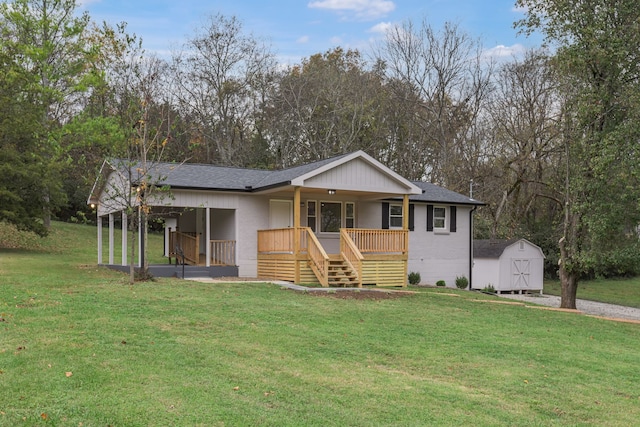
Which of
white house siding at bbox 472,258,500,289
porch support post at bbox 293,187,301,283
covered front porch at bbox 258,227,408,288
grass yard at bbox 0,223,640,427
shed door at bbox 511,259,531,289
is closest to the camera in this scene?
grass yard at bbox 0,223,640,427

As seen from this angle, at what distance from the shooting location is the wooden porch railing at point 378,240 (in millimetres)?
17703

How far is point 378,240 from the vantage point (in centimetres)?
1798

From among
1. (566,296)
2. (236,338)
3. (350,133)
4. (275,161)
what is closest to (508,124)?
(350,133)

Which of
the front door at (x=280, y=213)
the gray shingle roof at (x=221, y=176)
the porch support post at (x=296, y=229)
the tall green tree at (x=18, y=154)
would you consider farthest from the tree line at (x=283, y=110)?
the porch support post at (x=296, y=229)

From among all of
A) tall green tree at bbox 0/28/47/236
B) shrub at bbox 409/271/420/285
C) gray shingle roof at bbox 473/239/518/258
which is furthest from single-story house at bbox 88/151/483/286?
tall green tree at bbox 0/28/47/236

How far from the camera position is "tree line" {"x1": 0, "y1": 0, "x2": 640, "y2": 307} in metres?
26.2

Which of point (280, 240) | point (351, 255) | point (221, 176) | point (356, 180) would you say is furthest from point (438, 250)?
point (221, 176)

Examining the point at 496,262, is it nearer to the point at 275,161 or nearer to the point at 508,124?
the point at 508,124

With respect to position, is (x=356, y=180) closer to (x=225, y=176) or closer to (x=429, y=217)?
(x=225, y=176)

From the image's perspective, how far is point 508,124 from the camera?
3294cm

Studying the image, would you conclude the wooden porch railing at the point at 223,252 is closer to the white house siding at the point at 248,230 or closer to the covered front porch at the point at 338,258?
the white house siding at the point at 248,230

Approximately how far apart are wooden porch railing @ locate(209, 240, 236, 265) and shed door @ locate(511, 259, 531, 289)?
522 inches

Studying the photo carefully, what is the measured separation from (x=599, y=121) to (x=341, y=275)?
8.60m

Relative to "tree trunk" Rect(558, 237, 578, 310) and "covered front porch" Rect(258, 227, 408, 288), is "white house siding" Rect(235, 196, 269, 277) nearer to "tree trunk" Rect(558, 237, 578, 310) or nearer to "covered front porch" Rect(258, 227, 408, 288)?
"covered front porch" Rect(258, 227, 408, 288)
